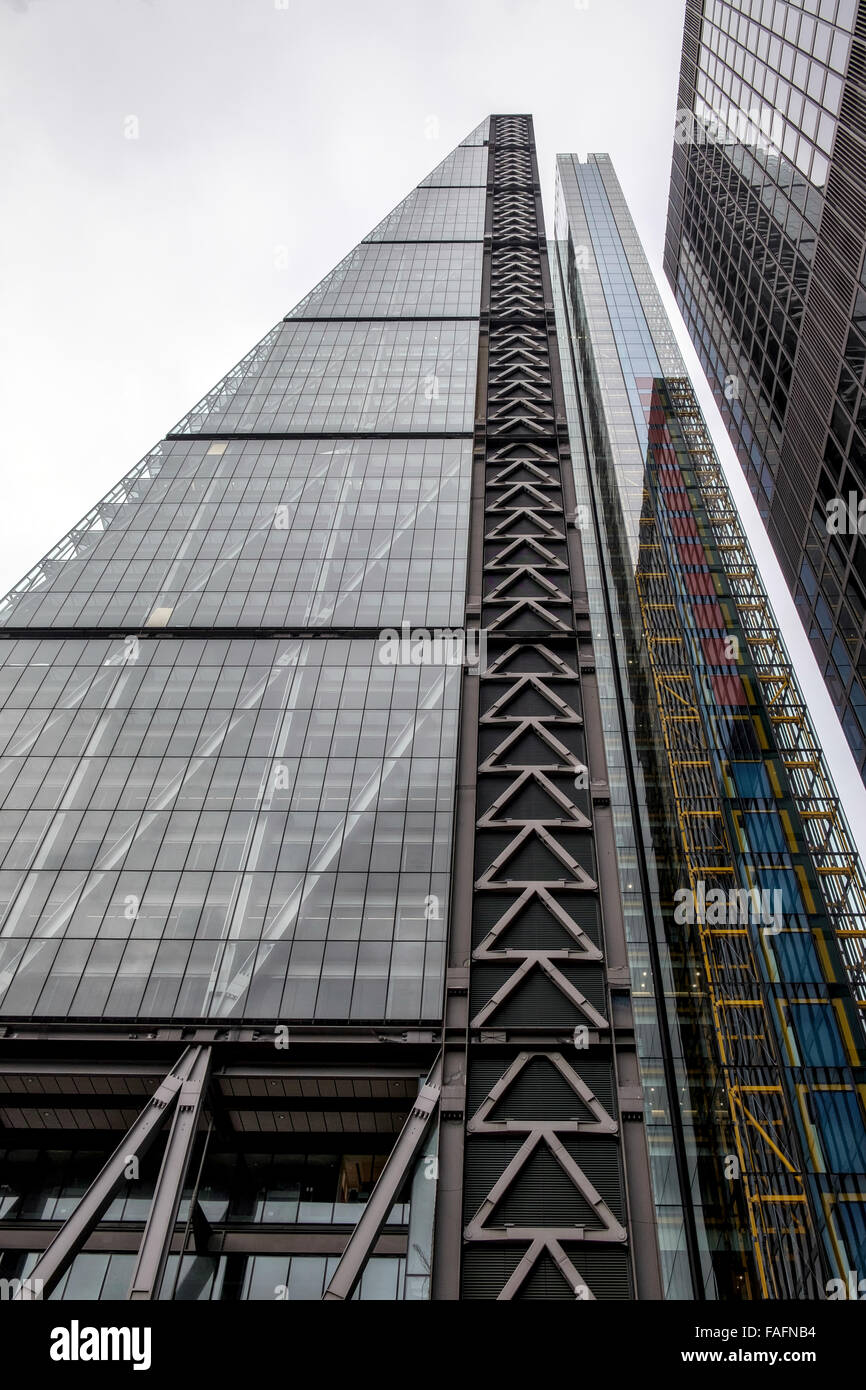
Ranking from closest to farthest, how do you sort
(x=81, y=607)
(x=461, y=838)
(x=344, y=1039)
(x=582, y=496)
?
(x=344, y=1039) < (x=461, y=838) < (x=81, y=607) < (x=582, y=496)

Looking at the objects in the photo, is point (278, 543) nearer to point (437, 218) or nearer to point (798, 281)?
point (798, 281)

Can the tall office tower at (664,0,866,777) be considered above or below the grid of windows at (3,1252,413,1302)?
above

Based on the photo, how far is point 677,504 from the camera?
212 feet

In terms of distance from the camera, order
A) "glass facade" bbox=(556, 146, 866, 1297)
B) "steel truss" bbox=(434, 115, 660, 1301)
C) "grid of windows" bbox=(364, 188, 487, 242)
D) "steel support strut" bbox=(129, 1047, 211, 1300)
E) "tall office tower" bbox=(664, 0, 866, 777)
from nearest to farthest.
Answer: "steel support strut" bbox=(129, 1047, 211, 1300) < "steel truss" bbox=(434, 115, 660, 1301) < "tall office tower" bbox=(664, 0, 866, 777) < "glass facade" bbox=(556, 146, 866, 1297) < "grid of windows" bbox=(364, 188, 487, 242)

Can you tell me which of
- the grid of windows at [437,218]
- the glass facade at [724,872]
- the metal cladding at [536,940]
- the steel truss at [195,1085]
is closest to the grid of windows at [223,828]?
the steel truss at [195,1085]

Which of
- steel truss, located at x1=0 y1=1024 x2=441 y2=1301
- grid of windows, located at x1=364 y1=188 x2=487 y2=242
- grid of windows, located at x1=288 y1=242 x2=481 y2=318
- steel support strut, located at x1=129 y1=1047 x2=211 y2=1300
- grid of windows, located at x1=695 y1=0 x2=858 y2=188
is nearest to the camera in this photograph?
steel support strut, located at x1=129 y1=1047 x2=211 y2=1300

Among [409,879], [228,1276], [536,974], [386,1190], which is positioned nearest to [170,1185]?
[228,1276]

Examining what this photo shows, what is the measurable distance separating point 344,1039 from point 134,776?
14.0 meters

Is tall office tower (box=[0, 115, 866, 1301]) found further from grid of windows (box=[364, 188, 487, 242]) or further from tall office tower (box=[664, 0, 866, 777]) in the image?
Result: grid of windows (box=[364, 188, 487, 242])

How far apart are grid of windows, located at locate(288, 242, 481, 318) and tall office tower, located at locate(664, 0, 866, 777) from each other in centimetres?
2609

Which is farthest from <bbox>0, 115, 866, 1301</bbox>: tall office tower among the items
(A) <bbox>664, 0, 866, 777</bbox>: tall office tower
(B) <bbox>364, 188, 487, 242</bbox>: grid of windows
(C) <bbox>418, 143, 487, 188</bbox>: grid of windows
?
(C) <bbox>418, 143, 487, 188</bbox>: grid of windows

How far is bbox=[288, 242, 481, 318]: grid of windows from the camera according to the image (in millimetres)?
73000
